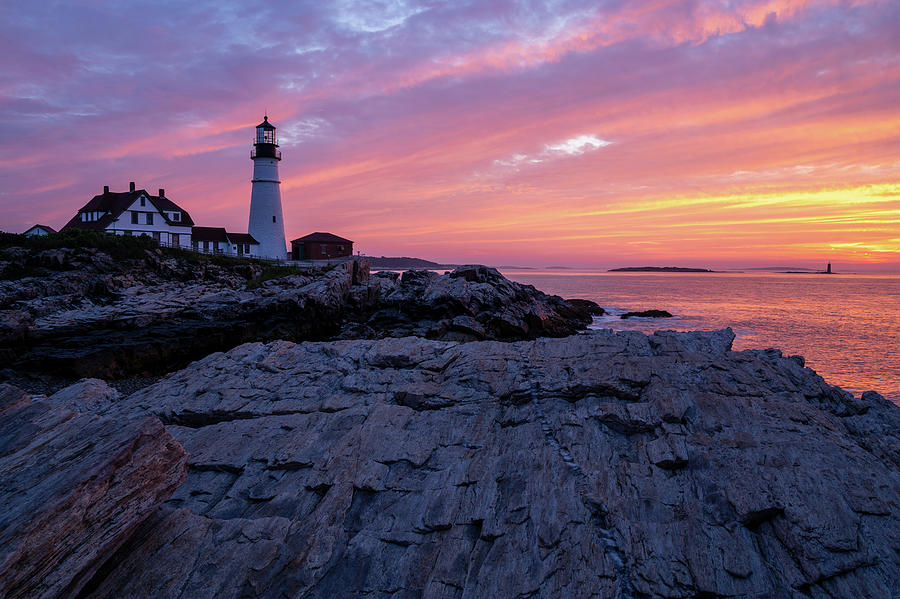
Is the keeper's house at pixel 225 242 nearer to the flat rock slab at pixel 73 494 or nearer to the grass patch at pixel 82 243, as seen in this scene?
the grass patch at pixel 82 243

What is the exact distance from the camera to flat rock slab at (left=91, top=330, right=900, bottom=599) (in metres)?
7.20

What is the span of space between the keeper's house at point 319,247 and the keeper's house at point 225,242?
10.2m

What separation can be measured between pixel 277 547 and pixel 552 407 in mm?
6915

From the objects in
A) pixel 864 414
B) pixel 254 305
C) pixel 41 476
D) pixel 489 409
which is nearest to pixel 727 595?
pixel 489 409

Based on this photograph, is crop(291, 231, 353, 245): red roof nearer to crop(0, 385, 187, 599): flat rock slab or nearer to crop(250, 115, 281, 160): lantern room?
crop(250, 115, 281, 160): lantern room

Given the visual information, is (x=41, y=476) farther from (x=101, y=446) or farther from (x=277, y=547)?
(x=277, y=547)

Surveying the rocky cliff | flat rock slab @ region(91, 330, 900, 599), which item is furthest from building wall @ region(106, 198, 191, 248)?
flat rock slab @ region(91, 330, 900, 599)

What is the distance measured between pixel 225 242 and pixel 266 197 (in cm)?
1071

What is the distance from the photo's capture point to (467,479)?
30.8 feet

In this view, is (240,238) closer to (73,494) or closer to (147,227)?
(147,227)

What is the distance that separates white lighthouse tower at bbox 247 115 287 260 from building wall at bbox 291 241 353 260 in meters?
9.48

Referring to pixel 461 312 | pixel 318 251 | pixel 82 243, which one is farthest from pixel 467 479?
pixel 318 251

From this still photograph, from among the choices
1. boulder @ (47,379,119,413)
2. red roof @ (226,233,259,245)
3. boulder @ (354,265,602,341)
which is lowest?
boulder @ (47,379,119,413)

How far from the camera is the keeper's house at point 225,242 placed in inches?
2623
